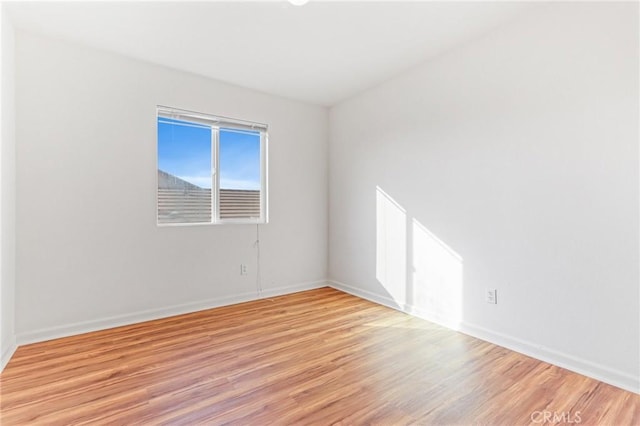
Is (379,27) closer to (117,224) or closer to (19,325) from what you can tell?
(117,224)

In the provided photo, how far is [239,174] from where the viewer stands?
11.9 feet

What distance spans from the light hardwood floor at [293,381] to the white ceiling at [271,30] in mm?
2460

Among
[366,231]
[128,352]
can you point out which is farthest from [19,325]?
[366,231]

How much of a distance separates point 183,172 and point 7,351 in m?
1.93

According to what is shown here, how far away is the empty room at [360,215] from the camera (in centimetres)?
183

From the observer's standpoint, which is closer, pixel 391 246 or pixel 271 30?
pixel 271 30

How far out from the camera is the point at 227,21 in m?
2.31

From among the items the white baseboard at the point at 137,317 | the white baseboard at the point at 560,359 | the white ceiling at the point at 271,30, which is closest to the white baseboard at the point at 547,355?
the white baseboard at the point at 560,359

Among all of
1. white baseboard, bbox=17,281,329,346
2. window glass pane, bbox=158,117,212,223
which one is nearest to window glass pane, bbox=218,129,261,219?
window glass pane, bbox=158,117,212,223

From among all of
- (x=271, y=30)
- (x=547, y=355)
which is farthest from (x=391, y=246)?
(x=271, y=30)

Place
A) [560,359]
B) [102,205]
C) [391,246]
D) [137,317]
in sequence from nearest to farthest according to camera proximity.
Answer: [560,359]
[102,205]
[137,317]
[391,246]

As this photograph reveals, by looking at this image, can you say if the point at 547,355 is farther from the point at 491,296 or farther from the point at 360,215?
the point at 360,215

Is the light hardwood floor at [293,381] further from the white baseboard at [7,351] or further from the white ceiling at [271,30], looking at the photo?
the white ceiling at [271,30]

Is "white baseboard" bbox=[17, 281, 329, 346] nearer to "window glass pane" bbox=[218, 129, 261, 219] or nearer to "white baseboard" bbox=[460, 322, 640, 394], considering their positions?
"window glass pane" bbox=[218, 129, 261, 219]
